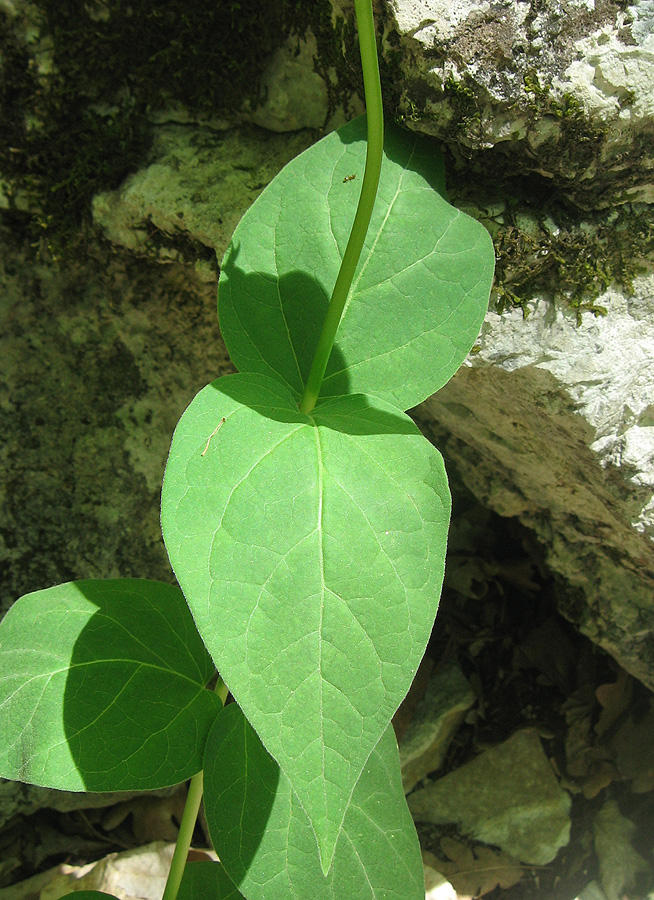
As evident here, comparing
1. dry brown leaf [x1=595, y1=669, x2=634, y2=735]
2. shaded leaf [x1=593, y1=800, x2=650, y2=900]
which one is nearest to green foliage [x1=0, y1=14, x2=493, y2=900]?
shaded leaf [x1=593, y1=800, x2=650, y2=900]

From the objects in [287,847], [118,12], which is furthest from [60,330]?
[287,847]

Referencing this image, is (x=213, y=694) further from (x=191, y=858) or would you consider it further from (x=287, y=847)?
(x=191, y=858)

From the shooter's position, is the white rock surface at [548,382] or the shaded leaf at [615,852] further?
the shaded leaf at [615,852]

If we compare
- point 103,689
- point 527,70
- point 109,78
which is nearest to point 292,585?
point 103,689

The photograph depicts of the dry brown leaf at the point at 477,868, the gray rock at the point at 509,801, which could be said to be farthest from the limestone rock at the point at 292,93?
the dry brown leaf at the point at 477,868

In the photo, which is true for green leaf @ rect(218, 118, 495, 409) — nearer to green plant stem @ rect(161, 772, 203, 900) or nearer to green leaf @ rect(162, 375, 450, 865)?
green leaf @ rect(162, 375, 450, 865)

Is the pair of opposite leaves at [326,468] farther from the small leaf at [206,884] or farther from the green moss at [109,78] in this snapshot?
the small leaf at [206,884]

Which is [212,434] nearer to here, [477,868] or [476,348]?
[476,348]
